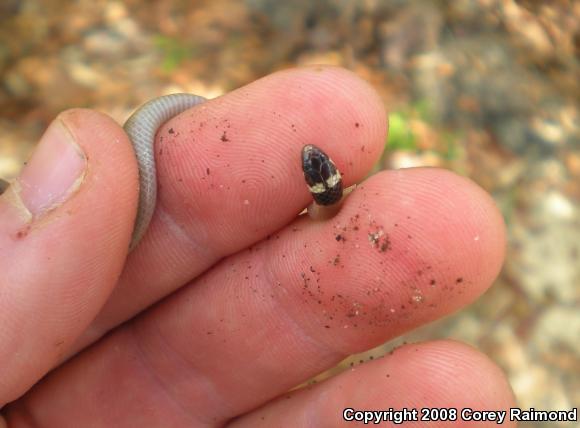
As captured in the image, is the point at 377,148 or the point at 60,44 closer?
Answer: the point at 377,148

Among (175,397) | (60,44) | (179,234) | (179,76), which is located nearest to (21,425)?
(175,397)

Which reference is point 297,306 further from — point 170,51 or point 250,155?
point 170,51

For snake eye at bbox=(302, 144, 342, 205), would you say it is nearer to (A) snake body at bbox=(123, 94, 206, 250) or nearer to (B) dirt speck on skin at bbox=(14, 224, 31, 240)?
(A) snake body at bbox=(123, 94, 206, 250)

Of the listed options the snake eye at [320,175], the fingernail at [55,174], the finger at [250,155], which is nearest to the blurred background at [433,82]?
the finger at [250,155]

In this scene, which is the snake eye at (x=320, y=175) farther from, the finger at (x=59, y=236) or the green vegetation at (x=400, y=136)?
the green vegetation at (x=400, y=136)

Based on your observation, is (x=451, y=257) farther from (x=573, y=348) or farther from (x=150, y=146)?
(x=573, y=348)

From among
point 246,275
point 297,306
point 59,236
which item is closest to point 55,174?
point 59,236
